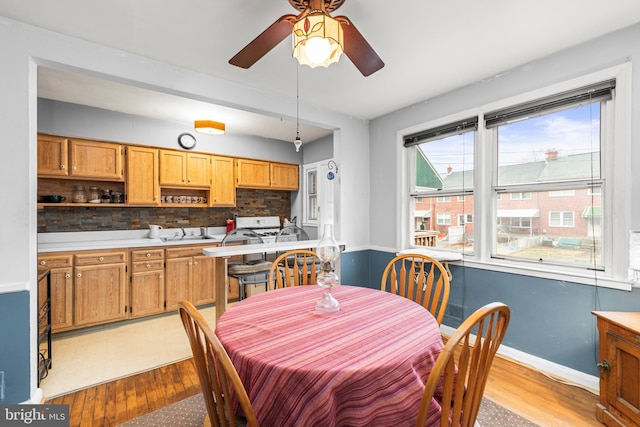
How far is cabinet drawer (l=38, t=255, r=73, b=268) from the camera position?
9.20 ft

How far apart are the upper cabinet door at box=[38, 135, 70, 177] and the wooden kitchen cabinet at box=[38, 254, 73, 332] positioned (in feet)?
3.09

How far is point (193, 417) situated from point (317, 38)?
2261mm

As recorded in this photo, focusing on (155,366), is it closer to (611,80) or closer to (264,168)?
(264,168)

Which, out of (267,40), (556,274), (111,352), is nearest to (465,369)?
(267,40)

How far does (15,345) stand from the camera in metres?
1.78

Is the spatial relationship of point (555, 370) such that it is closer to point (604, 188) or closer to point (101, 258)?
point (604, 188)

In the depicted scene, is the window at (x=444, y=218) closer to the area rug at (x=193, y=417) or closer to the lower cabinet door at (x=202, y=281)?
the area rug at (x=193, y=417)


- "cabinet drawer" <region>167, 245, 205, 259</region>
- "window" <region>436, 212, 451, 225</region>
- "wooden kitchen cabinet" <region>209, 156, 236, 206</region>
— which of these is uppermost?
"wooden kitchen cabinet" <region>209, 156, 236, 206</region>

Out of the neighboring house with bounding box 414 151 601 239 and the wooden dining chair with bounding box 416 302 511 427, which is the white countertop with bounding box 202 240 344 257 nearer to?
the wooden dining chair with bounding box 416 302 511 427

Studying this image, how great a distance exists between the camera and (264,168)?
4785 millimetres

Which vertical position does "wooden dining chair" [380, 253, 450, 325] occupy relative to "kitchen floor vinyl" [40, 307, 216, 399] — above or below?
above

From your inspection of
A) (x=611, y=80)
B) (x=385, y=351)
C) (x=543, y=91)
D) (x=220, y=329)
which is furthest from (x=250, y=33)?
(x=611, y=80)

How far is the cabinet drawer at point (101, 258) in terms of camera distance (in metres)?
2.99

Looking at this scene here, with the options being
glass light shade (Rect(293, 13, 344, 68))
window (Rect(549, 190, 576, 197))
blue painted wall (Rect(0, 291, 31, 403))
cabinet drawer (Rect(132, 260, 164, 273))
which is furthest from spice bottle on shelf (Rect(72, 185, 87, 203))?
window (Rect(549, 190, 576, 197))
